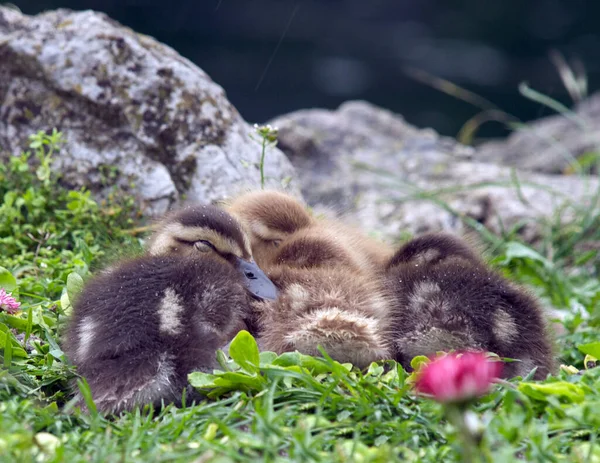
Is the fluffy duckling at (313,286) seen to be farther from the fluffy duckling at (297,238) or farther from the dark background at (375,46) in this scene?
the dark background at (375,46)

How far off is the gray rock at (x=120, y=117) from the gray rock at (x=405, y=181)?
87cm

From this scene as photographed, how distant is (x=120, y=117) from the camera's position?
367cm

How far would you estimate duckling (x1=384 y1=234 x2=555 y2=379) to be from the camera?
2.50m

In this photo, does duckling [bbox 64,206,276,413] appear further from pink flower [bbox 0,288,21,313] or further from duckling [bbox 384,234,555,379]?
duckling [bbox 384,234,555,379]

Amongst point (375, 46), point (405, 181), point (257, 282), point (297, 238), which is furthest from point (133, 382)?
point (375, 46)

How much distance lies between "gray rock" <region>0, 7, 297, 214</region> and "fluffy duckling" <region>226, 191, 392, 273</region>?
0.50 m

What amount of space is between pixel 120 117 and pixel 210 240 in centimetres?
122

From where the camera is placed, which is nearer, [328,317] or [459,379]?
[459,379]

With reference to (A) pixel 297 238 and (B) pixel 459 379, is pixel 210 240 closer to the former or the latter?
(A) pixel 297 238

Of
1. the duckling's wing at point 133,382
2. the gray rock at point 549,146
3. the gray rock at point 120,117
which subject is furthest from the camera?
the gray rock at point 549,146

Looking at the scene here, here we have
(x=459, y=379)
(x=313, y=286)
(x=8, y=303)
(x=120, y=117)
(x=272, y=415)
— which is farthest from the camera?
(x=120, y=117)

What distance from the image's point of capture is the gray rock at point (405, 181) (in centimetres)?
462

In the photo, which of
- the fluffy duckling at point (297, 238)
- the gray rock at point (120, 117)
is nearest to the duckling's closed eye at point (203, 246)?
the fluffy duckling at point (297, 238)

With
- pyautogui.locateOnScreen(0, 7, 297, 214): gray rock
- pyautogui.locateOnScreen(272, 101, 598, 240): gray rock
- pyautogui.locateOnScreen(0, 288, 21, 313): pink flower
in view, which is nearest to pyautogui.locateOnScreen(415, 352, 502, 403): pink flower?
pyautogui.locateOnScreen(0, 288, 21, 313): pink flower
